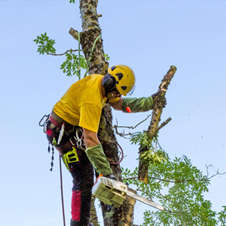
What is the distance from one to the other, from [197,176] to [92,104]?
277 centimetres

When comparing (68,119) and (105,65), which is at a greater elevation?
(105,65)

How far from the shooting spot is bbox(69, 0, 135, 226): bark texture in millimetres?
3566

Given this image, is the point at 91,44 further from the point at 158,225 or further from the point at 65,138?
the point at 158,225

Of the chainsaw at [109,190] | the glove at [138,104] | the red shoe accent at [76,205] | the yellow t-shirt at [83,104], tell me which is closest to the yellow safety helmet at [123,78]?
the yellow t-shirt at [83,104]

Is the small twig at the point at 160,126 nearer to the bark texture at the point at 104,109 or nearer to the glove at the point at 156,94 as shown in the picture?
the glove at the point at 156,94

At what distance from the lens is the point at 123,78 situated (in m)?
3.49

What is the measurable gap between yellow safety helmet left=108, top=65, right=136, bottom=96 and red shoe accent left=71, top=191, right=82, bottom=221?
4.01 ft

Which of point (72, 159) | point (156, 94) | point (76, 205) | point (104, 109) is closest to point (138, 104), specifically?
point (156, 94)

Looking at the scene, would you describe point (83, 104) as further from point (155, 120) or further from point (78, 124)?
point (155, 120)

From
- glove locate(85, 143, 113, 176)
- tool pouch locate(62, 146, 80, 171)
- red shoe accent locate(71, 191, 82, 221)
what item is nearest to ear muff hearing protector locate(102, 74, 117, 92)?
glove locate(85, 143, 113, 176)

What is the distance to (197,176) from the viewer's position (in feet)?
17.2

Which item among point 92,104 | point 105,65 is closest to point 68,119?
point 92,104

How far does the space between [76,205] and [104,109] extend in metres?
1.20

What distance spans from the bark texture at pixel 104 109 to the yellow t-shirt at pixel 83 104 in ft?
1.46
